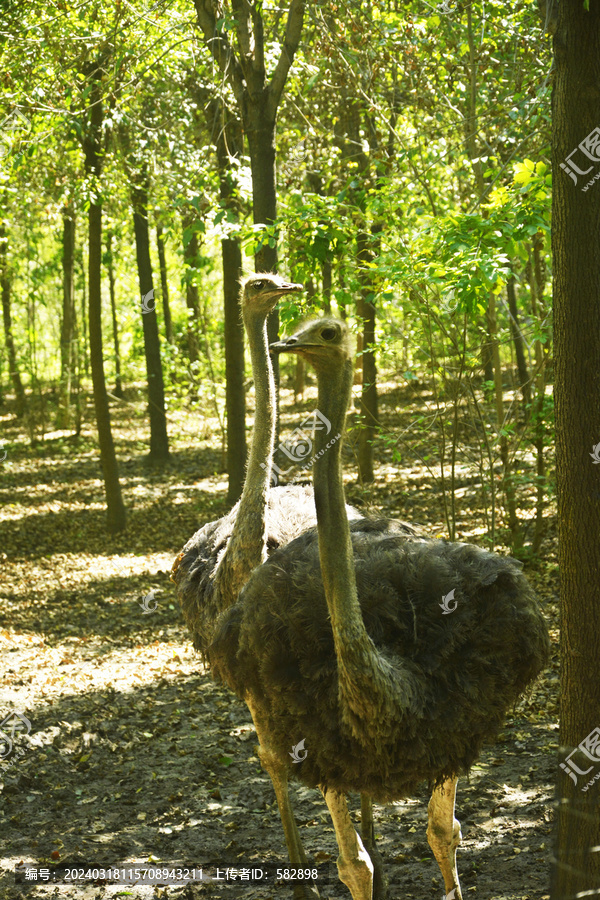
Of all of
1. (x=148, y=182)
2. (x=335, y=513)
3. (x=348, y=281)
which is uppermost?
(x=148, y=182)

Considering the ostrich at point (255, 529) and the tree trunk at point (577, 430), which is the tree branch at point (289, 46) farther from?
the tree trunk at point (577, 430)

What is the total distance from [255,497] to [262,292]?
4.17 feet

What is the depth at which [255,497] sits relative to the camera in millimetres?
4918

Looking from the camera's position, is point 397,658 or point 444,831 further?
point 444,831

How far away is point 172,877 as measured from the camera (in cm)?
489

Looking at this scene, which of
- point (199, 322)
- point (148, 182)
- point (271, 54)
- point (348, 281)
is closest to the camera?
point (348, 281)

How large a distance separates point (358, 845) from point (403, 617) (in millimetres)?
1192

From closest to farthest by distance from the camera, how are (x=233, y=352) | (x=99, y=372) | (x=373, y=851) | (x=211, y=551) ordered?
(x=373, y=851)
(x=211, y=551)
(x=233, y=352)
(x=99, y=372)

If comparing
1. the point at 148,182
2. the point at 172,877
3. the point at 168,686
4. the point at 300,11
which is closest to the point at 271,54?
the point at 300,11

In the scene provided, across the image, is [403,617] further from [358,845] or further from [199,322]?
[199,322]

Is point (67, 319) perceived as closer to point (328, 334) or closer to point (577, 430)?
point (328, 334)

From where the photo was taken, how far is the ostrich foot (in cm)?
459

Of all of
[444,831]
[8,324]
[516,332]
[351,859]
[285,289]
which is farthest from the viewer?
[8,324]

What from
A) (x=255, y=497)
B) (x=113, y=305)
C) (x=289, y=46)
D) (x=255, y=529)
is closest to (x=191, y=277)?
(x=289, y=46)
